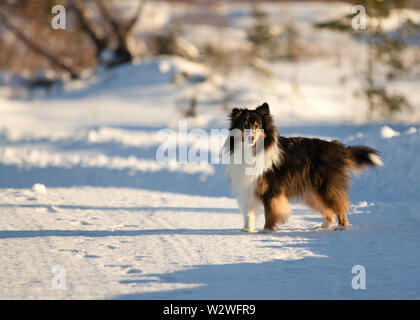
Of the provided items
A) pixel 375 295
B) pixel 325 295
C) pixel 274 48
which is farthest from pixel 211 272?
pixel 274 48

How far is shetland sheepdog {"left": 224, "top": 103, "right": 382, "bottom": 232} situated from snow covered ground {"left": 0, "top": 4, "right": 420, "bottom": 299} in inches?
14.3

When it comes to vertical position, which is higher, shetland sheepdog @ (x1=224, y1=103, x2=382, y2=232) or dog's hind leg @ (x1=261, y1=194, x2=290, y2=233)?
shetland sheepdog @ (x1=224, y1=103, x2=382, y2=232)

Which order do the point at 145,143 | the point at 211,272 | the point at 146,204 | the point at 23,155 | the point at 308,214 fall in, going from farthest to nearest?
1. the point at 145,143
2. the point at 23,155
3. the point at 146,204
4. the point at 308,214
5. the point at 211,272

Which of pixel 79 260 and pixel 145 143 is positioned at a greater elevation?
pixel 145 143

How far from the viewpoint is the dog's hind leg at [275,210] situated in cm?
636

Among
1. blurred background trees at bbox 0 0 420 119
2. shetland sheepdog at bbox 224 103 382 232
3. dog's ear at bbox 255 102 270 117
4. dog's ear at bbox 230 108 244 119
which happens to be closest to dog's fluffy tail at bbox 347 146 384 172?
shetland sheepdog at bbox 224 103 382 232

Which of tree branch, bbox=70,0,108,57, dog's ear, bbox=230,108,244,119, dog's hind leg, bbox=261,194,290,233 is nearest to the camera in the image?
dog's ear, bbox=230,108,244,119

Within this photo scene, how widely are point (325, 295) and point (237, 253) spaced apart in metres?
1.44

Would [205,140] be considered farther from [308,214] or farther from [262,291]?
[262,291]

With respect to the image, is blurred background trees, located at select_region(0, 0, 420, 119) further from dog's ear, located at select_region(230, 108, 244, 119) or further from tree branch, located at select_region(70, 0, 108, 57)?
dog's ear, located at select_region(230, 108, 244, 119)

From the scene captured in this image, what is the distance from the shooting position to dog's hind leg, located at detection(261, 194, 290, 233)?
636 cm

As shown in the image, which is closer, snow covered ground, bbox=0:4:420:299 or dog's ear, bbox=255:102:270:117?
snow covered ground, bbox=0:4:420:299
